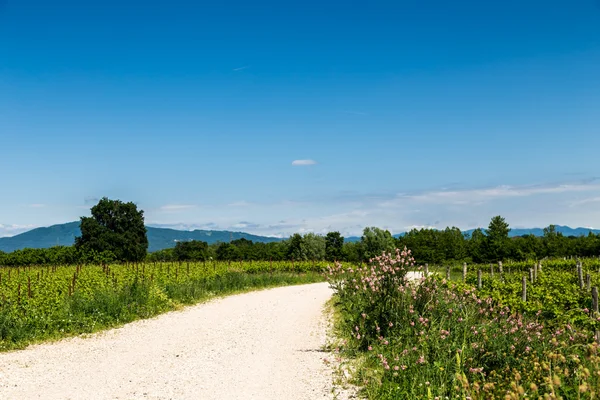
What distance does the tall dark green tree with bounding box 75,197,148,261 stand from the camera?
5766 cm

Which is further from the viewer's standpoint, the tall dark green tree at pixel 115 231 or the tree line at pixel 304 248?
the tall dark green tree at pixel 115 231

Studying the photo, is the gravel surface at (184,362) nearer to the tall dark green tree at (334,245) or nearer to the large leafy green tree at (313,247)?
the large leafy green tree at (313,247)

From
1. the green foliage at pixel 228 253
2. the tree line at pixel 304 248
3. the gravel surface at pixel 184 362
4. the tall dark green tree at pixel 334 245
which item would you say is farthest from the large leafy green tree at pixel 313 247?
the gravel surface at pixel 184 362

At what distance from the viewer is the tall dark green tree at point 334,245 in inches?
2356

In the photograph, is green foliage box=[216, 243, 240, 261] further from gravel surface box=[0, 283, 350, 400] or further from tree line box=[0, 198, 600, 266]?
gravel surface box=[0, 283, 350, 400]

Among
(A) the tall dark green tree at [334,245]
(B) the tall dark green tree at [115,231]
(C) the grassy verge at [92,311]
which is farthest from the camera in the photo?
(A) the tall dark green tree at [334,245]

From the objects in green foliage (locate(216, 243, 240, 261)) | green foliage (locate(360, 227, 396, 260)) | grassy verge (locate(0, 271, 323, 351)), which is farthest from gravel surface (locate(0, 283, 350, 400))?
green foliage (locate(216, 243, 240, 261))

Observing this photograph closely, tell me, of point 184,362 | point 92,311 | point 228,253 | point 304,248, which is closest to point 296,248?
point 304,248

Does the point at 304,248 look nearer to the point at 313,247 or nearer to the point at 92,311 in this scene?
the point at 313,247

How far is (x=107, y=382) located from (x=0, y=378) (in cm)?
219

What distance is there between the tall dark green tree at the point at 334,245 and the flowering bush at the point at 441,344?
48.9 m

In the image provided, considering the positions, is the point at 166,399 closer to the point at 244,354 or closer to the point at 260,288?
the point at 244,354

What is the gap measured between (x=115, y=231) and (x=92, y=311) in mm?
49802

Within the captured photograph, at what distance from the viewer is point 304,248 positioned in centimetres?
5403
